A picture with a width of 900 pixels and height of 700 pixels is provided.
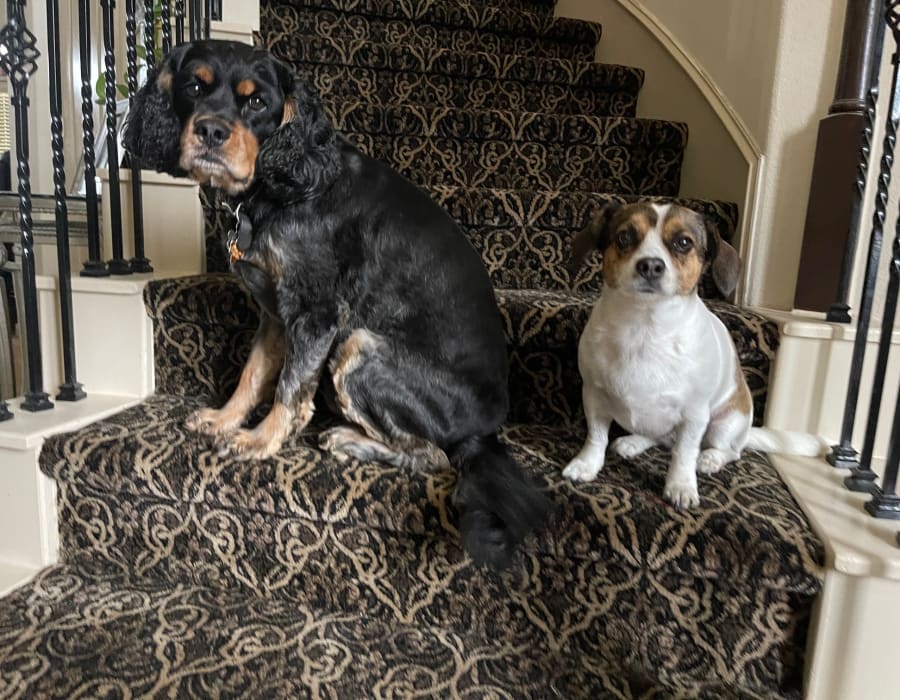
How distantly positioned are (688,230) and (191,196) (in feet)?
5.80

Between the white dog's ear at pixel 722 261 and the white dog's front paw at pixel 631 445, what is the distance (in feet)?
1.58

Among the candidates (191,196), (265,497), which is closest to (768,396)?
(265,497)

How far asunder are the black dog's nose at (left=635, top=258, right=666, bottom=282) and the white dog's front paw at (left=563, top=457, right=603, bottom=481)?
498 mm

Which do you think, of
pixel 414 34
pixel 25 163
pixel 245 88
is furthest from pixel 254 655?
pixel 414 34

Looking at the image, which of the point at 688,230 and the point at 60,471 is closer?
the point at 688,230

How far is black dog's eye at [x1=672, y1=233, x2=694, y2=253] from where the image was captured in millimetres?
1497

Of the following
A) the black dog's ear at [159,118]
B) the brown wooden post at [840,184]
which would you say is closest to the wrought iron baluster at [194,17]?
the black dog's ear at [159,118]

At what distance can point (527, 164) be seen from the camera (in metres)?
2.96

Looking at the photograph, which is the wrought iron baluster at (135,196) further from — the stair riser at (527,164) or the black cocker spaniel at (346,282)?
the stair riser at (527,164)

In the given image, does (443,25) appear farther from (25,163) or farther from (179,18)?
(25,163)

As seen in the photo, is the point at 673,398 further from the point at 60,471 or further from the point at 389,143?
the point at 389,143

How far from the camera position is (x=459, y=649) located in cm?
153

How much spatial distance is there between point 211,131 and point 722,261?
127 cm

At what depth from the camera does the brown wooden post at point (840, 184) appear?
1964 mm
